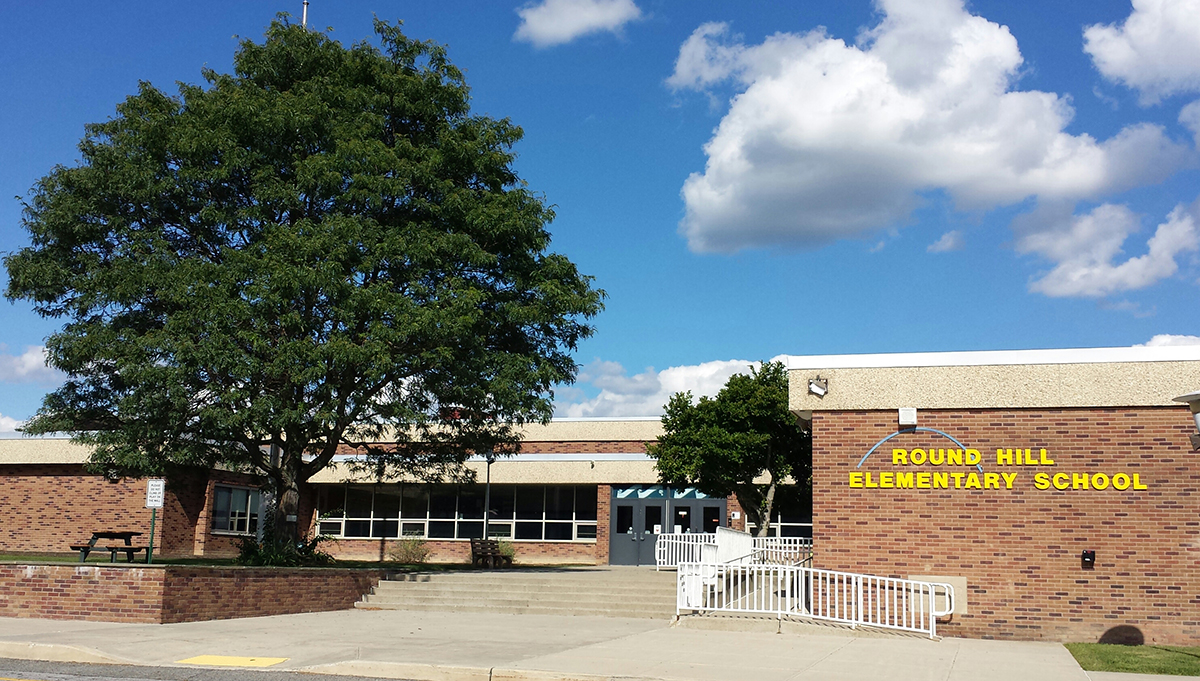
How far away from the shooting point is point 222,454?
20.4m

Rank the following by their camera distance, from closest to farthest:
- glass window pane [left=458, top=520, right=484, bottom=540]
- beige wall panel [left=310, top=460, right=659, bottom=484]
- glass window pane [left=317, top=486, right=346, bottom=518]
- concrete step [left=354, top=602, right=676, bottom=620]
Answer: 1. concrete step [left=354, top=602, right=676, bottom=620]
2. beige wall panel [left=310, top=460, right=659, bottom=484]
3. glass window pane [left=458, top=520, right=484, bottom=540]
4. glass window pane [left=317, top=486, right=346, bottom=518]

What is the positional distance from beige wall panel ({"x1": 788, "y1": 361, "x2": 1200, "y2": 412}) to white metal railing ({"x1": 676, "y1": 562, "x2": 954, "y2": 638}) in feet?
9.36

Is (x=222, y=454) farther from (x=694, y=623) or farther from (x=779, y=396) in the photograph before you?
(x=779, y=396)

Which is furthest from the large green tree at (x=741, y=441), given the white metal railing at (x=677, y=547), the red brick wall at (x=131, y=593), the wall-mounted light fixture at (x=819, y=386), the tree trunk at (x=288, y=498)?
the red brick wall at (x=131, y=593)

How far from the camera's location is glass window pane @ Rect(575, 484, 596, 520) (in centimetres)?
3428

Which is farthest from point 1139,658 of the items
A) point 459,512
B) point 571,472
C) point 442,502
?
point 442,502

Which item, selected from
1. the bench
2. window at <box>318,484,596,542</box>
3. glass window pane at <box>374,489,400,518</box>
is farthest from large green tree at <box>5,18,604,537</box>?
glass window pane at <box>374,489,400,518</box>

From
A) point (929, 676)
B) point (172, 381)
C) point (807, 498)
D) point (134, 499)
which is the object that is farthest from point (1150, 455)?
point (134, 499)

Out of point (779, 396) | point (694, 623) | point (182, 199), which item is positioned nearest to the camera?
point (694, 623)

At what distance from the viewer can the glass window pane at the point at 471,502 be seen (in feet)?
116

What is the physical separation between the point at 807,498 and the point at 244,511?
Answer: 1901cm

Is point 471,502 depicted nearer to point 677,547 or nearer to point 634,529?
point 634,529

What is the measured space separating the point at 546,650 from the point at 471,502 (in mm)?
23927

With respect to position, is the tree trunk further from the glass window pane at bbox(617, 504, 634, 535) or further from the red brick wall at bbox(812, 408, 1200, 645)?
the glass window pane at bbox(617, 504, 634, 535)
